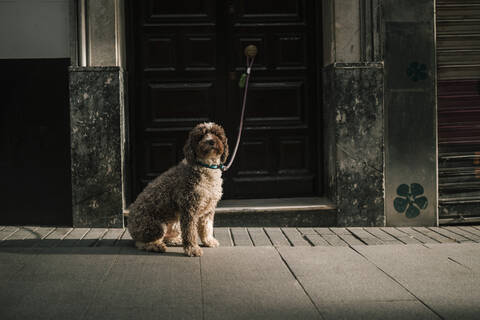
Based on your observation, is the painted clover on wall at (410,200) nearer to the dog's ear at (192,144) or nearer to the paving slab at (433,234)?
the paving slab at (433,234)

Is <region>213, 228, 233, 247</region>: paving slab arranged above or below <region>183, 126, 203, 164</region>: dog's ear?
below

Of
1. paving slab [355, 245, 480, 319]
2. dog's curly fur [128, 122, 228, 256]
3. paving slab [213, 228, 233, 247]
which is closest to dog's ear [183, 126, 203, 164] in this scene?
dog's curly fur [128, 122, 228, 256]

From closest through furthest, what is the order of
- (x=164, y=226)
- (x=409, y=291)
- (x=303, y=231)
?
(x=409, y=291) < (x=164, y=226) < (x=303, y=231)

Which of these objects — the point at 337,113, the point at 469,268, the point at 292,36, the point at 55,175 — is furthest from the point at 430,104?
the point at 55,175

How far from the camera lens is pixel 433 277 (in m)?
4.52

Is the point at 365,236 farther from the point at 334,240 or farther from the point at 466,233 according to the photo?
the point at 466,233

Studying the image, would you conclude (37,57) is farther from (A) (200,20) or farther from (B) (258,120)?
(B) (258,120)

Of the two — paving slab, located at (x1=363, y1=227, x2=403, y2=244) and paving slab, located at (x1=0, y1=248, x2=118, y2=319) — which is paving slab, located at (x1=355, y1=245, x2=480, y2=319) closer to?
paving slab, located at (x1=363, y1=227, x2=403, y2=244)

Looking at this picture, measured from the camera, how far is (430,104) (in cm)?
684

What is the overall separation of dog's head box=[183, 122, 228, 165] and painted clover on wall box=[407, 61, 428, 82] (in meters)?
2.89

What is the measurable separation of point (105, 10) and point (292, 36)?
2440 millimetres

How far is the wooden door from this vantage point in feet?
23.6

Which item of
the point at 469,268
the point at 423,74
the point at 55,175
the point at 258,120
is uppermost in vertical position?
the point at 423,74

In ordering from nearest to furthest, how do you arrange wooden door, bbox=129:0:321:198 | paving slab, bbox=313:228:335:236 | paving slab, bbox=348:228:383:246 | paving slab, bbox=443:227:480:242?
paving slab, bbox=348:228:383:246 < paving slab, bbox=443:227:480:242 < paving slab, bbox=313:228:335:236 < wooden door, bbox=129:0:321:198
